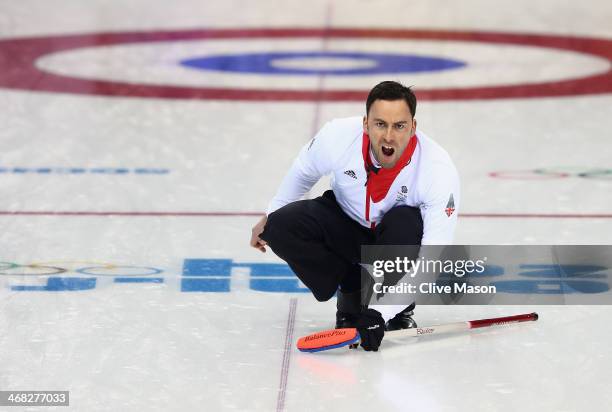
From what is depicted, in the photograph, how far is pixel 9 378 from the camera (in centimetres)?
302

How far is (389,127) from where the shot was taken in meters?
3.08

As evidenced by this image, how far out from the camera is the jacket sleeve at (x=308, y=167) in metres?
3.30

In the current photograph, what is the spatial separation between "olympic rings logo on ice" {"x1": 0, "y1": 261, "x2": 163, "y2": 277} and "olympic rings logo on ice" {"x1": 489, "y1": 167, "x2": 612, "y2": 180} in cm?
184

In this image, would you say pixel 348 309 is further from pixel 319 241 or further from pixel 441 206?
pixel 441 206

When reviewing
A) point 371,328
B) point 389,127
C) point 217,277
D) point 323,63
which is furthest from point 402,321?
point 323,63

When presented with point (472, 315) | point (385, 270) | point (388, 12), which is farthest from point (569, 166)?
point (388, 12)

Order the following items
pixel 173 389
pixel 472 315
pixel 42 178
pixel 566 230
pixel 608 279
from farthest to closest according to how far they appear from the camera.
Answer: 1. pixel 42 178
2. pixel 566 230
3. pixel 608 279
4. pixel 472 315
5. pixel 173 389

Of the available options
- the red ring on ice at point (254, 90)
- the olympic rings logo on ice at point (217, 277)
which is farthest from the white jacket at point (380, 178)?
the red ring on ice at point (254, 90)

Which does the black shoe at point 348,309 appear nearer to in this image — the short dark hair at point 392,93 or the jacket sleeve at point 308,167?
the jacket sleeve at point 308,167

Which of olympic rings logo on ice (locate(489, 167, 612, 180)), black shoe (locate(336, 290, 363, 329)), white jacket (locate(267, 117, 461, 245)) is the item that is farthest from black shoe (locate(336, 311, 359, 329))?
olympic rings logo on ice (locate(489, 167, 612, 180))

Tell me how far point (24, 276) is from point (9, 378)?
2.86 feet

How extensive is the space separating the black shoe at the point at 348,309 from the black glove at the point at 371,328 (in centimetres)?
19

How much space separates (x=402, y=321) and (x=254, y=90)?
11.3ft

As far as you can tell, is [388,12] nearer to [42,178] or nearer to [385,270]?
[42,178]
